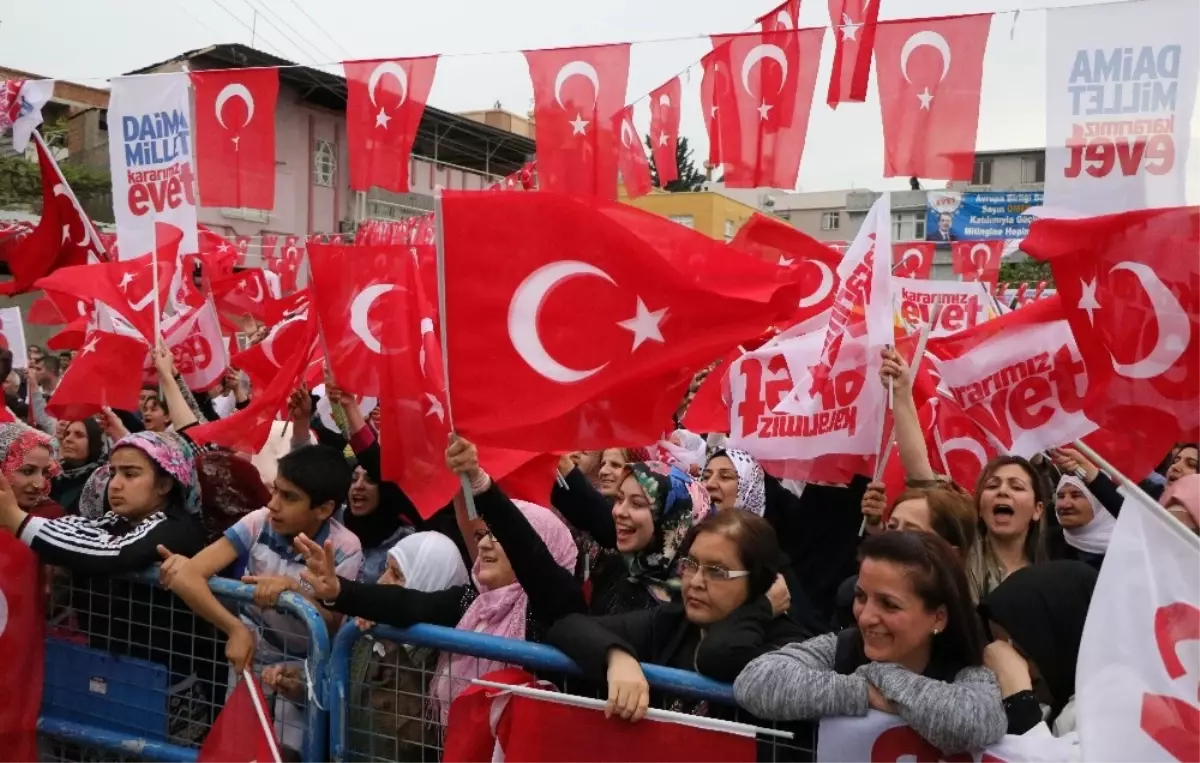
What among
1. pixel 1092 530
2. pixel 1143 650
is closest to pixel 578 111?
pixel 1092 530

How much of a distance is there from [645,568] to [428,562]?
95 centimetres

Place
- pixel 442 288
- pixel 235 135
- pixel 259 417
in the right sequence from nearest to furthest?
pixel 442 288
pixel 259 417
pixel 235 135

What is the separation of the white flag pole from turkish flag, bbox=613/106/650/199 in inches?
246

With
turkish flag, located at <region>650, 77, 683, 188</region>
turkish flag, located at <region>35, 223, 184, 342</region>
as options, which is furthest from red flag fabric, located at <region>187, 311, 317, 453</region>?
turkish flag, located at <region>650, 77, 683, 188</region>

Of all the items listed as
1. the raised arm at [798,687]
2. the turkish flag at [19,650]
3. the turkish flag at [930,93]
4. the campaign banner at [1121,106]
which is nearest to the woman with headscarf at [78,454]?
the turkish flag at [19,650]

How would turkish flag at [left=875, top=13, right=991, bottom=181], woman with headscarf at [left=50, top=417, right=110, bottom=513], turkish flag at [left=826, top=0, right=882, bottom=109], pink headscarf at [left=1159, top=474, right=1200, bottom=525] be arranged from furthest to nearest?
turkish flag at [left=826, top=0, right=882, bottom=109], turkish flag at [left=875, top=13, right=991, bottom=181], woman with headscarf at [left=50, top=417, right=110, bottom=513], pink headscarf at [left=1159, top=474, right=1200, bottom=525]

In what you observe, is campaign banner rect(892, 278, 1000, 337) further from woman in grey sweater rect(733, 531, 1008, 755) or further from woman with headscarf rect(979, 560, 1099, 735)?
woman in grey sweater rect(733, 531, 1008, 755)

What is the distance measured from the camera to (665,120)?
8.74m

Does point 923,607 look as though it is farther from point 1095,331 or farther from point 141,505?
point 141,505

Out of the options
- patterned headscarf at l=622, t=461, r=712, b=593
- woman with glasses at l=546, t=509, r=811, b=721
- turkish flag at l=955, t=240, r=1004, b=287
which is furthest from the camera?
turkish flag at l=955, t=240, r=1004, b=287

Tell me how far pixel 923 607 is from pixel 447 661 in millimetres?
1537

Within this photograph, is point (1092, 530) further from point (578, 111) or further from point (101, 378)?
point (101, 378)

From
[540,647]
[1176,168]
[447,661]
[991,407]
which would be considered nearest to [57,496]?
[447,661]

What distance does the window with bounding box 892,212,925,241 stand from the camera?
61156 millimetres
